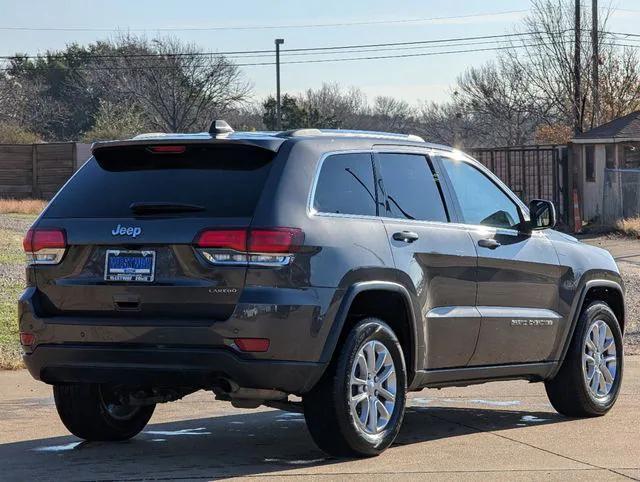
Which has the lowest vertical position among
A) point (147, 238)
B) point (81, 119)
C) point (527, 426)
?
point (527, 426)

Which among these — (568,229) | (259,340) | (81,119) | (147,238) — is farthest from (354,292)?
(81,119)

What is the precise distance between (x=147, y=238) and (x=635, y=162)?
99.8ft

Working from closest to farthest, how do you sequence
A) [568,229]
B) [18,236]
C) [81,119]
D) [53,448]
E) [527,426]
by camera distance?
[53,448] < [527,426] < [18,236] < [568,229] < [81,119]

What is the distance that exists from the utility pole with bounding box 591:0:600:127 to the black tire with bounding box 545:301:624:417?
107ft

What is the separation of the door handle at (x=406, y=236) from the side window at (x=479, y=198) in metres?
0.72

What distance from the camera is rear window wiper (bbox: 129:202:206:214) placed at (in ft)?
23.1

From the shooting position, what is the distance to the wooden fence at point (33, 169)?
165ft

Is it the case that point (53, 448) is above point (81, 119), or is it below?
below

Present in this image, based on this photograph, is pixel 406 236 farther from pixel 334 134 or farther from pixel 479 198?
pixel 479 198

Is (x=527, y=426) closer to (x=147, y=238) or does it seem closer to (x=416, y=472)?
(x=416, y=472)

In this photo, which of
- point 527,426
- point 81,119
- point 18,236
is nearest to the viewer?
point 527,426

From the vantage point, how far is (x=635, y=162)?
35.8 metres

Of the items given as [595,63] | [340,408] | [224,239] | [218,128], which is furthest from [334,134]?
[595,63]

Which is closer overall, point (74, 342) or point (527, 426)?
point (74, 342)
